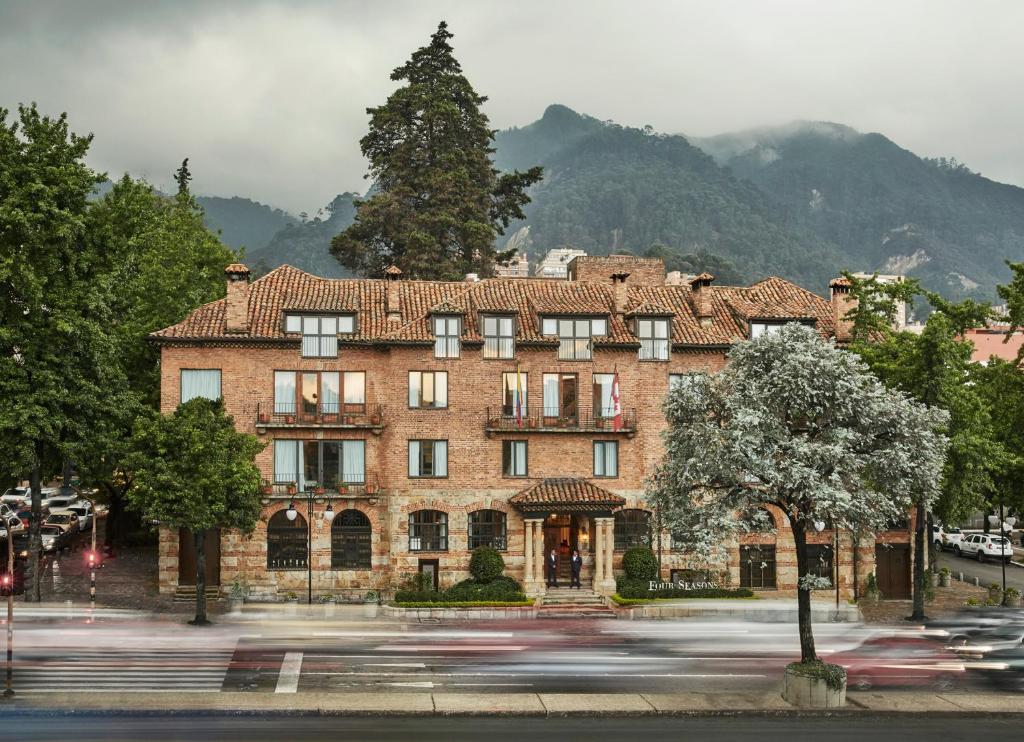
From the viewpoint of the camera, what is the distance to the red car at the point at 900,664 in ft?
104

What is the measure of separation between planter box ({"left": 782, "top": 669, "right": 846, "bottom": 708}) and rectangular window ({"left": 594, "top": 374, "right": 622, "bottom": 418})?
22852 mm

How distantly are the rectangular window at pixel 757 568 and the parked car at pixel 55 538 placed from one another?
37858mm

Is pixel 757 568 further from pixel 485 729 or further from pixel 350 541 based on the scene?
pixel 485 729

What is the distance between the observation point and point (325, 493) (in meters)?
47.8

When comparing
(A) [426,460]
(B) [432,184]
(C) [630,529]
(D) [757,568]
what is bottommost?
(D) [757,568]

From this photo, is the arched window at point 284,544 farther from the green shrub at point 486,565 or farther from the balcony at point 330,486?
the green shrub at point 486,565

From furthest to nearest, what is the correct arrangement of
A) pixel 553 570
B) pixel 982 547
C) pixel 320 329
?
1. pixel 982 547
2. pixel 320 329
3. pixel 553 570

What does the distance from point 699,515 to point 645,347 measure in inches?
840

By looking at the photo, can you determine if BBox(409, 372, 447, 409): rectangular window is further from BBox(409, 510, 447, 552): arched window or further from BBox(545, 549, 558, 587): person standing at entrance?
BBox(545, 549, 558, 587): person standing at entrance

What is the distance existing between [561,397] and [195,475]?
18316 mm

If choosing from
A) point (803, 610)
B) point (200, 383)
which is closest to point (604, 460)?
Answer: point (200, 383)

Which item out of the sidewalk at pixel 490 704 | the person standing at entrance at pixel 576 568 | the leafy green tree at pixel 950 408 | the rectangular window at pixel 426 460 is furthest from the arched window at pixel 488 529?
the sidewalk at pixel 490 704

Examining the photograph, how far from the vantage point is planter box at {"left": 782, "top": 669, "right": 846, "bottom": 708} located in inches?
1097

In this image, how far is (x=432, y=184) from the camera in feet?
241
